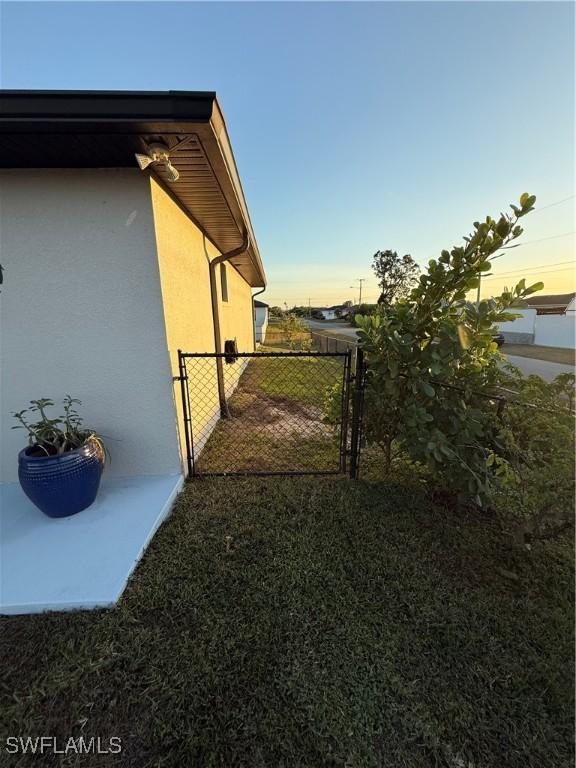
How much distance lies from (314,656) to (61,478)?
2.00 metres

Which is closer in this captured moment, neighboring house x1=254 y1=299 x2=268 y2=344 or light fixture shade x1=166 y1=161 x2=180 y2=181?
light fixture shade x1=166 y1=161 x2=180 y2=181

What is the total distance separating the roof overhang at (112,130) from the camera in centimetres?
175

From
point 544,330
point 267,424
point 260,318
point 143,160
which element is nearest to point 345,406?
point 267,424

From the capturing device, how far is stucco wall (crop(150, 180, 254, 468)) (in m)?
2.73

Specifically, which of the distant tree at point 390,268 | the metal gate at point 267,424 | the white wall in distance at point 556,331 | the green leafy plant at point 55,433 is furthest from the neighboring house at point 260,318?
the distant tree at point 390,268

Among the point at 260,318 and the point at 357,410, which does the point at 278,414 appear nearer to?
the point at 357,410

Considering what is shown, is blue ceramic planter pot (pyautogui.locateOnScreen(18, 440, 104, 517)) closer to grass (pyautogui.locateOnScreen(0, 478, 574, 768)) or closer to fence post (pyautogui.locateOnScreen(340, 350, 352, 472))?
grass (pyautogui.locateOnScreen(0, 478, 574, 768))

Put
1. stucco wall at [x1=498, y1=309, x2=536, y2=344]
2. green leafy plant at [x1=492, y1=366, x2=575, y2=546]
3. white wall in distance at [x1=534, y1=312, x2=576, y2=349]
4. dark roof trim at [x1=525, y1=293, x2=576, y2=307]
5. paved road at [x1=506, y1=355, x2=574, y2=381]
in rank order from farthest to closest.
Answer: dark roof trim at [x1=525, y1=293, x2=576, y2=307]
stucco wall at [x1=498, y1=309, x2=536, y2=344]
white wall in distance at [x1=534, y1=312, x2=576, y2=349]
paved road at [x1=506, y1=355, x2=574, y2=381]
green leafy plant at [x1=492, y1=366, x2=575, y2=546]

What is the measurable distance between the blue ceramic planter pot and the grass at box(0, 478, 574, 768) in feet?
2.35

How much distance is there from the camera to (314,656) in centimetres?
148

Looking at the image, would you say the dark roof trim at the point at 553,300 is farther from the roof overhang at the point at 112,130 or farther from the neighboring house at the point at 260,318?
the roof overhang at the point at 112,130

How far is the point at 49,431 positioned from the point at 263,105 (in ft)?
19.2

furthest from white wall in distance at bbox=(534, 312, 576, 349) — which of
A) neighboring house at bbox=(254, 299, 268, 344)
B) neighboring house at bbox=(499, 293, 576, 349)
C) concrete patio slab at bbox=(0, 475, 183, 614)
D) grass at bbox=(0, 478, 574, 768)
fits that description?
concrete patio slab at bbox=(0, 475, 183, 614)

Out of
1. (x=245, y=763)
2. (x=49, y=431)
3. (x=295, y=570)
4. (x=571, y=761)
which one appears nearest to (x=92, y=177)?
(x=49, y=431)
